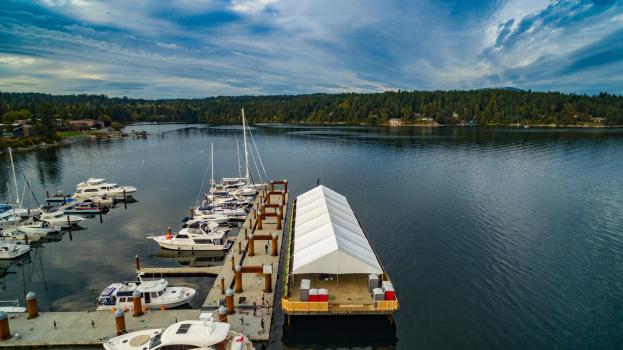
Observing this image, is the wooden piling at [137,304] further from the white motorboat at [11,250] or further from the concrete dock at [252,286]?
the white motorboat at [11,250]

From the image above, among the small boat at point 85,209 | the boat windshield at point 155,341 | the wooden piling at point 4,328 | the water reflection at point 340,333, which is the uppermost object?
the boat windshield at point 155,341

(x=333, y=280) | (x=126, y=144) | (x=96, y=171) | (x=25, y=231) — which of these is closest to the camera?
(x=333, y=280)

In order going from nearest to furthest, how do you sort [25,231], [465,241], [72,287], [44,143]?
1. [72,287]
2. [465,241]
3. [25,231]
4. [44,143]

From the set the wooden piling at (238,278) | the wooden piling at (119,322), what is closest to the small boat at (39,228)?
the wooden piling at (119,322)

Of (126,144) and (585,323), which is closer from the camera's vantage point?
(585,323)

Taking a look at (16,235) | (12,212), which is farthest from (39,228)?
(12,212)

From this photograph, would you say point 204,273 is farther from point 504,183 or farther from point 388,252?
point 504,183

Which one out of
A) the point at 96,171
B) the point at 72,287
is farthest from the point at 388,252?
the point at 96,171
